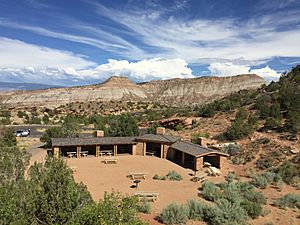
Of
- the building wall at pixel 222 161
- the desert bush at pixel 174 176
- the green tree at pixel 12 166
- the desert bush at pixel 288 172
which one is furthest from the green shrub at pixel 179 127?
the green tree at pixel 12 166

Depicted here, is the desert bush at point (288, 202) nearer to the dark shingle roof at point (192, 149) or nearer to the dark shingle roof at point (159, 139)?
the dark shingle roof at point (192, 149)

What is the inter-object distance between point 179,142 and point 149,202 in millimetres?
13121

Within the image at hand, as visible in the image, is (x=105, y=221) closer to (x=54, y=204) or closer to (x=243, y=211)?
(x=54, y=204)

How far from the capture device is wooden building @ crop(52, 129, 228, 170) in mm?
27266

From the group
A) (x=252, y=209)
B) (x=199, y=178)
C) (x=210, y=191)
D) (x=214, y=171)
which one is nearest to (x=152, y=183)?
(x=199, y=178)

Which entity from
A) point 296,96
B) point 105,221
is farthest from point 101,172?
point 296,96

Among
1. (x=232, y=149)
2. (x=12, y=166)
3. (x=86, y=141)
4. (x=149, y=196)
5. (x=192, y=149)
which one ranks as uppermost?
(x=12, y=166)

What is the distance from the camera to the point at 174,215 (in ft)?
48.2

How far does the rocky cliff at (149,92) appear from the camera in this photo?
379 feet

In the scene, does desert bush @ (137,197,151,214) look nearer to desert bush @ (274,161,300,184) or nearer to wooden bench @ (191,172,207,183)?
wooden bench @ (191,172,207,183)

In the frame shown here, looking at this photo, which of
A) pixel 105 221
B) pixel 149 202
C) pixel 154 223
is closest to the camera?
pixel 105 221

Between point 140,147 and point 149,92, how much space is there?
97.6 m

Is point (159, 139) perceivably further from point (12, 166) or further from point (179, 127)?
point (12, 166)

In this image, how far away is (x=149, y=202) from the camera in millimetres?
17359
